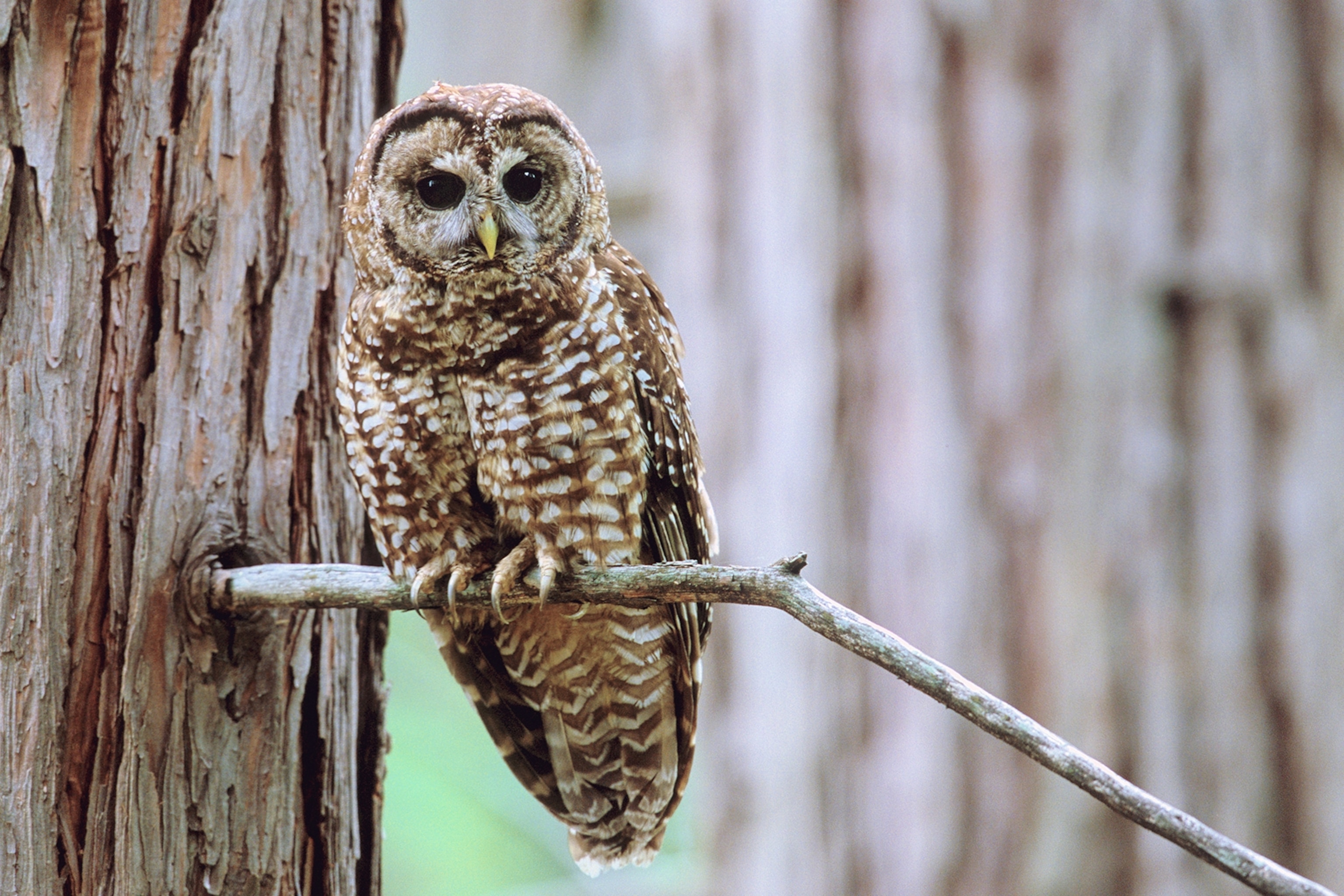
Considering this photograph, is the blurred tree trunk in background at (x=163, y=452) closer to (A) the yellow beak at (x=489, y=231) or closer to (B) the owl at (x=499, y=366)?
(B) the owl at (x=499, y=366)

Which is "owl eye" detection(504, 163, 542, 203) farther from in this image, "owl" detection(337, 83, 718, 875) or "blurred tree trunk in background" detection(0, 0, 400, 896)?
"blurred tree trunk in background" detection(0, 0, 400, 896)

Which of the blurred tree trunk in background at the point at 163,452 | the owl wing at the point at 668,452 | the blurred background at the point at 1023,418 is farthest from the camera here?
the blurred background at the point at 1023,418

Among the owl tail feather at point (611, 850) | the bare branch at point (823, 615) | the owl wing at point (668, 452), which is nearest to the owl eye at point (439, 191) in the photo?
the owl wing at point (668, 452)

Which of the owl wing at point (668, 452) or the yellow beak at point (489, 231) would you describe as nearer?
the yellow beak at point (489, 231)

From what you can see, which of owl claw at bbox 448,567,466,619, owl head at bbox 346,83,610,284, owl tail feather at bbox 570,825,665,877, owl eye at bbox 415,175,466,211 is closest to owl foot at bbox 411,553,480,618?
owl claw at bbox 448,567,466,619

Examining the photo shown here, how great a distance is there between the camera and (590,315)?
2553mm

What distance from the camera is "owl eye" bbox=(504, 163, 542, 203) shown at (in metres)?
2.55

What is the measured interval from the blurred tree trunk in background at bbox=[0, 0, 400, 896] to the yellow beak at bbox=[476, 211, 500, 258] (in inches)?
13.9

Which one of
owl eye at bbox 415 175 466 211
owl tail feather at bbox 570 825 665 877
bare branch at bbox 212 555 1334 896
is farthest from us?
owl tail feather at bbox 570 825 665 877

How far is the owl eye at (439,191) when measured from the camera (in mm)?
2523

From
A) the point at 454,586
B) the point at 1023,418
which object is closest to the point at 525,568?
the point at 454,586

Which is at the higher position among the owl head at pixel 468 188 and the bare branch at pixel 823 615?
the owl head at pixel 468 188

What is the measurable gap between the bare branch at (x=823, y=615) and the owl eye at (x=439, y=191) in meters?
0.82

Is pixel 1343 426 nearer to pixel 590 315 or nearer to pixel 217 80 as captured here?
pixel 590 315
